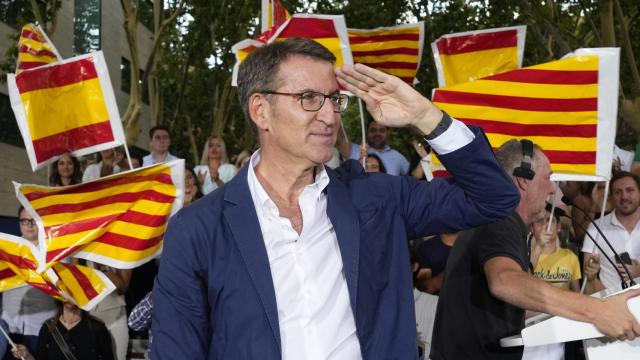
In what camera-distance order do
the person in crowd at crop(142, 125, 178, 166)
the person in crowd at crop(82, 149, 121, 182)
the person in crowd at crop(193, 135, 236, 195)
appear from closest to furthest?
the person in crowd at crop(142, 125, 178, 166), the person in crowd at crop(193, 135, 236, 195), the person in crowd at crop(82, 149, 121, 182)

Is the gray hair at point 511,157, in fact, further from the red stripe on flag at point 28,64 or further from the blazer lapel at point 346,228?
the red stripe on flag at point 28,64

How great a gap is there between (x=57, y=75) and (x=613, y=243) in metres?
Answer: 4.90

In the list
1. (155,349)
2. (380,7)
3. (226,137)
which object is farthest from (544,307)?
(226,137)

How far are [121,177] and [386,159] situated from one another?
4.51 metres

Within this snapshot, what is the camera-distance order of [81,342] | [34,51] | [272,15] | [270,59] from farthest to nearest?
[272,15]
[34,51]
[81,342]
[270,59]

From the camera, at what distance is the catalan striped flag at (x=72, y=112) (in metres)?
7.41

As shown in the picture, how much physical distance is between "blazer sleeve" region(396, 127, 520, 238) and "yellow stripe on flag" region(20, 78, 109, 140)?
4.90m

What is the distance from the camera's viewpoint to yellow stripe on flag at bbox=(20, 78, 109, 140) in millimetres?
7441

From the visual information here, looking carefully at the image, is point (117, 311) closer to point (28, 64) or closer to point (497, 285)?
point (28, 64)

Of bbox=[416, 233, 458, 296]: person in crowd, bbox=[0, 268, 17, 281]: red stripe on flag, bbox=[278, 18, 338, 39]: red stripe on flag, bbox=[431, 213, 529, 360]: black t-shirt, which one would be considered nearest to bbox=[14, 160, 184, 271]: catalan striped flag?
bbox=[0, 268, 17, 281]: red stripe on flag

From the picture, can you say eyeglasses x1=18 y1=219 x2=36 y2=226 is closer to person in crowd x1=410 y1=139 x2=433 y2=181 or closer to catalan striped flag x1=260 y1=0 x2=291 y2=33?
catalan striped flag x1=260 y1=0 x2=291 y2=33

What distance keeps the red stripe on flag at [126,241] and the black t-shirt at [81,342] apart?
100cm

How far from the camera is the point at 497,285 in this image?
11.8 ft

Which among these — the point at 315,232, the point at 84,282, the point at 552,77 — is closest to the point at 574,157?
the point at 552,77
